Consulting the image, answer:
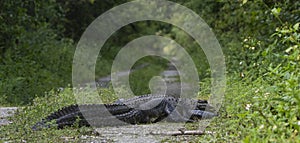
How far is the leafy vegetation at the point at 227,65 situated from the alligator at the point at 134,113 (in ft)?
1.17

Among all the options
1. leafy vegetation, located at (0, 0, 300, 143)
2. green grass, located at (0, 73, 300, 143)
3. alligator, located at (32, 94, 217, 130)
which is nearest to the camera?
green grass, located at (0, 73, 300, 143)

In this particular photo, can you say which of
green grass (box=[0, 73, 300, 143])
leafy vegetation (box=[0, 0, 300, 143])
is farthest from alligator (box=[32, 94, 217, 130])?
leafy vegetation (box=[0, 0, 300, 143])

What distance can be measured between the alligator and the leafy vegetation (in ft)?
1.17

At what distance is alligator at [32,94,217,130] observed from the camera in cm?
679

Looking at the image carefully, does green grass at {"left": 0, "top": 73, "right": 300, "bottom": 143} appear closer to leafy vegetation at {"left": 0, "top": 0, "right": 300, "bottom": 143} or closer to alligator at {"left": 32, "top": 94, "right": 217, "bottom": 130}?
leafy vegetation at {"left": 0, "top": 0, "right": 300, "bottom": 143}

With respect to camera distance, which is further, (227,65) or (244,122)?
(227,65)

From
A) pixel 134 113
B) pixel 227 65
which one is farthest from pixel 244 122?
pixel 227 65

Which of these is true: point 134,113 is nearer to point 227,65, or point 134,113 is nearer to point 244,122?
point 244,122

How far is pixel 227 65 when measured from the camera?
11453mm

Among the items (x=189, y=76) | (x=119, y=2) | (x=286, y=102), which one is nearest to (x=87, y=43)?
(x=119, y=2)

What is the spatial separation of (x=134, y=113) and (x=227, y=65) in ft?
15.0

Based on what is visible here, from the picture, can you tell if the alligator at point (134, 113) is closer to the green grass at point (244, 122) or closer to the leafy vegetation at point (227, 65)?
the green grass at point (244, 122)

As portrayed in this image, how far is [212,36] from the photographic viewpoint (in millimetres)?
14680

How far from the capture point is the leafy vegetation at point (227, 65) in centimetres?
489
